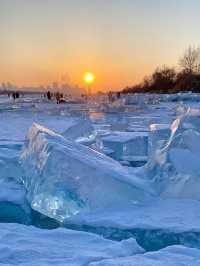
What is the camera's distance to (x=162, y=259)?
2088 mm

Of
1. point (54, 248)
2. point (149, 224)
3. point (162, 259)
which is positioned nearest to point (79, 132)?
point (149, 224)

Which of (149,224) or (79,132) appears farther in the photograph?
(79,132)

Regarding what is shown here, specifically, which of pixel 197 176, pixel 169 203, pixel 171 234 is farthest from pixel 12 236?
pixel 197 176

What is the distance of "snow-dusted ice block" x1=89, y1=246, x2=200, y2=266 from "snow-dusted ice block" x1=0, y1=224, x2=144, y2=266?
99 millimetres

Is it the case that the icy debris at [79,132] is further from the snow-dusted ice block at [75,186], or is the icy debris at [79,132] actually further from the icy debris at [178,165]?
the snow-dusted ice block at [75,186]

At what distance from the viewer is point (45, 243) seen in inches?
92.4

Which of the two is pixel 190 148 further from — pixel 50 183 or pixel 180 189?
pixel 50 183

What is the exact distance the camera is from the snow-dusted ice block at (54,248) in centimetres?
204

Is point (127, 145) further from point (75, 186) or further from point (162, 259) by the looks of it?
point (162, 259)

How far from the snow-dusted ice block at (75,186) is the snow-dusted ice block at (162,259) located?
123 cm

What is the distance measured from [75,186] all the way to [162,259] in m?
1.50

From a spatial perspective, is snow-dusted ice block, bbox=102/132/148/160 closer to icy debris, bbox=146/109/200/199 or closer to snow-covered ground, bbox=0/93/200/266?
snow-covered ground, bbox=0/93/200/266

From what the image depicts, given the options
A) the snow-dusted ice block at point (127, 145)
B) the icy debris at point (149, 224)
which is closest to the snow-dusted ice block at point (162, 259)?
the icy debris at point (149, 224)

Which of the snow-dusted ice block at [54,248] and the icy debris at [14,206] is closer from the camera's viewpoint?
the snow-dusted ice block at [54,248]
